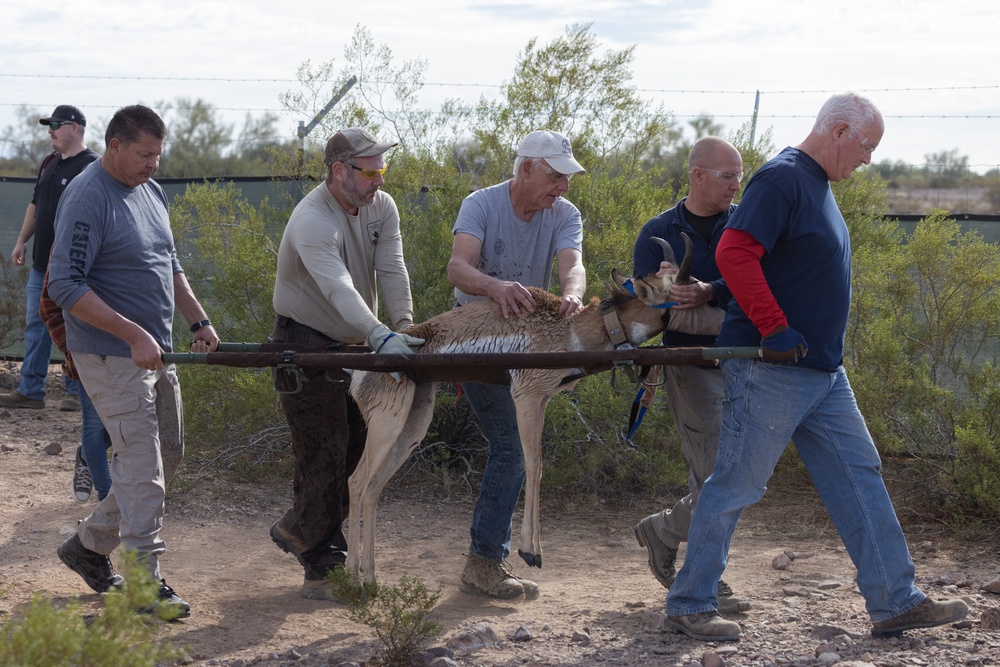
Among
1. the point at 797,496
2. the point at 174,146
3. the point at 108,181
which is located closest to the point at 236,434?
the point at 108,181

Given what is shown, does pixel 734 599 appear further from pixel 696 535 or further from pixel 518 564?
pixel 518 564

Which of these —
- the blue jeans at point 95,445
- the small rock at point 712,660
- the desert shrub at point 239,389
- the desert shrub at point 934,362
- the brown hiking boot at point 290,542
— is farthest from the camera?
the desert shrub at point 239,389

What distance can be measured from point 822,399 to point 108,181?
3325 mm

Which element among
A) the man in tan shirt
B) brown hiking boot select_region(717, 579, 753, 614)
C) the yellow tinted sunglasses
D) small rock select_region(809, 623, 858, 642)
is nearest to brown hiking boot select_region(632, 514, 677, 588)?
brown hiking boot select_region(717, 579, 753, 614)

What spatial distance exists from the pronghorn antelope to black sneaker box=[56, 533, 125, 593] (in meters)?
1.22

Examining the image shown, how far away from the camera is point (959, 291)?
7.94 metres

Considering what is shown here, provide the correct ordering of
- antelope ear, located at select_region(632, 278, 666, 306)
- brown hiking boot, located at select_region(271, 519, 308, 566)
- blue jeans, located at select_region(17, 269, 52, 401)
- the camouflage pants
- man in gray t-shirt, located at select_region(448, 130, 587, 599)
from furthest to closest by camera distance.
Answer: blue jeans, located at select_region(17, 269, 52, 401)
brown hiking boot, located at select_region(271, 519, 308, 566)
the camouflage pants
man in gray t-shirt, located at select_region(448, 130, 587, 599)
antelope ear, located at select_region(632, 278, 666, 306)

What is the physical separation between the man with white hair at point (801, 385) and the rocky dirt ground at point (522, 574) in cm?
24

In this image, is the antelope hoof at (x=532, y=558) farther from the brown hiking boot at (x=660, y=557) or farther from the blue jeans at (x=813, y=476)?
the brown hiking boot at (x=660, y=557)

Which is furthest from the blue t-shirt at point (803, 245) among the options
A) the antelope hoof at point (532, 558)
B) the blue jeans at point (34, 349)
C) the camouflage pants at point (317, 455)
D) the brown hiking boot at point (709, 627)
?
the blue jeans at point (34, 349)

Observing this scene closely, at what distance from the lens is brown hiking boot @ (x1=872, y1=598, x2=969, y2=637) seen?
181 inches

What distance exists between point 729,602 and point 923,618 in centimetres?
92

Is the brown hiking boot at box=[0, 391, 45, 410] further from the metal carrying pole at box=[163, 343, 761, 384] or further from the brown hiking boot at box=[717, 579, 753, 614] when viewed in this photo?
the brown hiking boot at box=[717, 579, 753, 614]

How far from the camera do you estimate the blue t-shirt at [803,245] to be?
4395 millimetres
